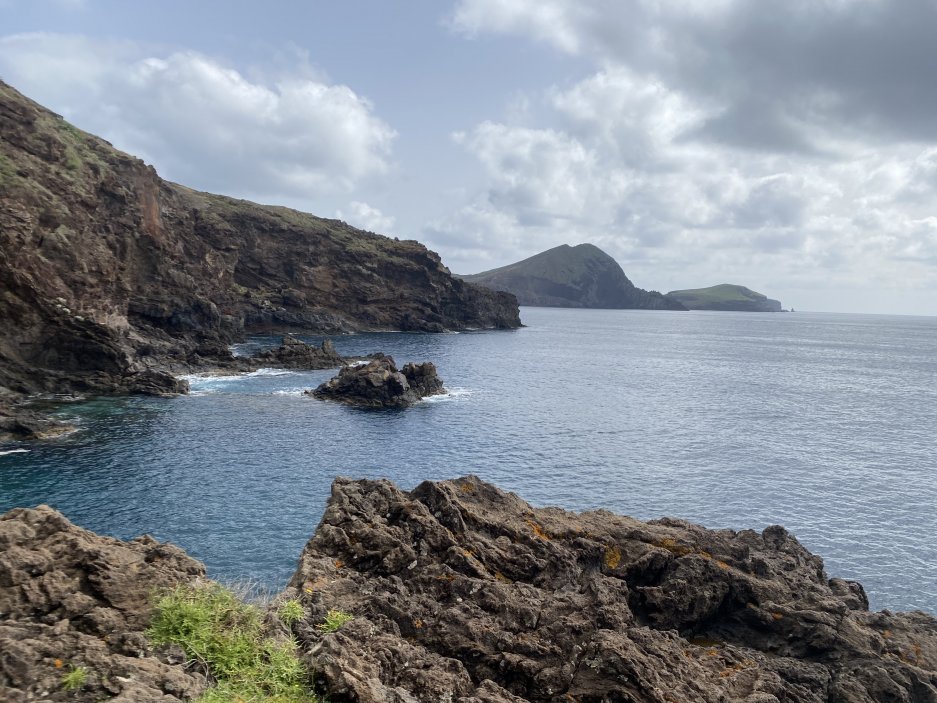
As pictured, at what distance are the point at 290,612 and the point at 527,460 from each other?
40.7 meters

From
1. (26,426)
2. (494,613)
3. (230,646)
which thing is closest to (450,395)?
(26,426)

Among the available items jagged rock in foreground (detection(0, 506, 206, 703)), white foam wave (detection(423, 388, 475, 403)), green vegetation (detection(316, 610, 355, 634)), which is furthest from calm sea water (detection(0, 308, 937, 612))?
jagged rock in foreground (detection(0, 506, 206, 703))

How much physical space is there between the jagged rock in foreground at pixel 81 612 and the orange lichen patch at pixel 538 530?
12.0 meters

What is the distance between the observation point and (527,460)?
5184 cm

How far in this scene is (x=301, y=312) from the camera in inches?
5782

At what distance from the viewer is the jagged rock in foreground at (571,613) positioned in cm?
1251

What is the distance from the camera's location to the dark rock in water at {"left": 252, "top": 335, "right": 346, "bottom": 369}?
95750mm

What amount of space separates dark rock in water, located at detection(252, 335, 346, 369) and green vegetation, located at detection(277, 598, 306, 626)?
85262 mm

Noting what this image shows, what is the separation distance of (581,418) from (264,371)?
4812 centimetres

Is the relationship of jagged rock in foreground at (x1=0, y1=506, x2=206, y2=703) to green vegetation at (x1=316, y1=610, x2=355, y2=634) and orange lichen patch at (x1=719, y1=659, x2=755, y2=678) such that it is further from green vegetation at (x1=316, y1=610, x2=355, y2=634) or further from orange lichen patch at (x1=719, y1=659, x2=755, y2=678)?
orange lichen patch at (x1=719, y1=659, x2=755, y2=678)

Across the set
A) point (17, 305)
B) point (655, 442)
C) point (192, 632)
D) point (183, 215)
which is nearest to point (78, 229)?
point (17, 305)

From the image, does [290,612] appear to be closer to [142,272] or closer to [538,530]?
[538,530]

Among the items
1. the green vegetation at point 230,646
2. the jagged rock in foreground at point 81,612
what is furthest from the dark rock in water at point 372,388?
the green vegetation at point 230,646

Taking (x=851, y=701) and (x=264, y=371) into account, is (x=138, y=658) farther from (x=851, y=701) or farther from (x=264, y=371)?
(x=264, y=371)
